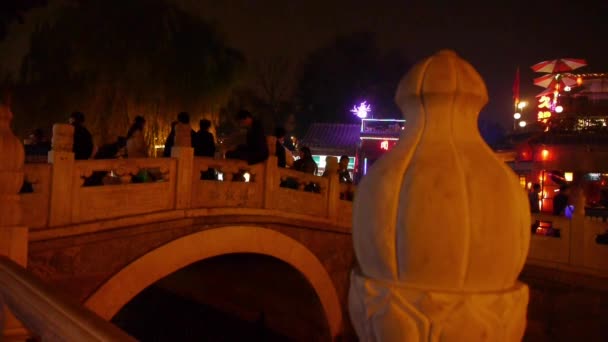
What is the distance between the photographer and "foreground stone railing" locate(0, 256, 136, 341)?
2.24m

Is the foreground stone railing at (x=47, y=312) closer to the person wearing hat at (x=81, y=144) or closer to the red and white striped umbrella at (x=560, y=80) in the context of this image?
the person wearing hat at (x=81, y=144)

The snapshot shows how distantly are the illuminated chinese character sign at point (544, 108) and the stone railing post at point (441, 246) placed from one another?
19048 millimetres

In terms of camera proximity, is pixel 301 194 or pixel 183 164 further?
pixel 301 194

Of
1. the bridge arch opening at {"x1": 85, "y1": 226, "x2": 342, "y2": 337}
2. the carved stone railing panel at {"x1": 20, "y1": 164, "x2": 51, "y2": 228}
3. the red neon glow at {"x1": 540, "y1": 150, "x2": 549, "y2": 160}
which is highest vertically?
the red neon glow at {"x1": 540, "y1": 150, "x2": 549, "y2": 160}

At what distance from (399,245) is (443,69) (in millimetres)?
641

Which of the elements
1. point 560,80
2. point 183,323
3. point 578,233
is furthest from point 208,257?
point 560,80

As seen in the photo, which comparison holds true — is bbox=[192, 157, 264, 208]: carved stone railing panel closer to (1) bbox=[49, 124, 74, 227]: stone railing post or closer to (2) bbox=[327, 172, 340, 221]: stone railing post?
(2) bbox=[327, 172, 340, 221]: stone railing post

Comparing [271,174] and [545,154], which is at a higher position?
[545,154]

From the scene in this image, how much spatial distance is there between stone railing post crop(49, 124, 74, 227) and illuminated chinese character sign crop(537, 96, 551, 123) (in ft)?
56.9

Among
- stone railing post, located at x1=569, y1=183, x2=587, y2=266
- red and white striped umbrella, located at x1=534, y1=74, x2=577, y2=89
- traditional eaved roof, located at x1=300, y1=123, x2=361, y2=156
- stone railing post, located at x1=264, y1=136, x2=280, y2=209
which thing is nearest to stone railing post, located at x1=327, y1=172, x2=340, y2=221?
stone railing post, located at x1=264, y1=136, x2=280, y2=209

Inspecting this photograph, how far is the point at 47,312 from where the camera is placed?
8.75 feet

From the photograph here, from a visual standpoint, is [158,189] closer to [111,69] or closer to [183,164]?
[183,164]

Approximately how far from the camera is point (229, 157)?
25.6ft

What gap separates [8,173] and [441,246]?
4.05 metres
